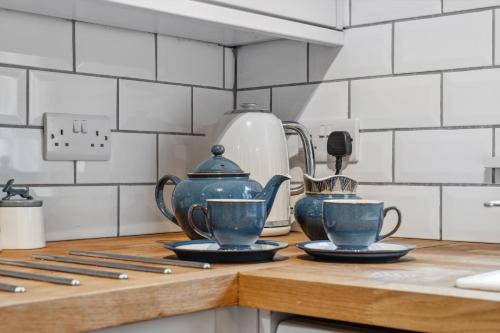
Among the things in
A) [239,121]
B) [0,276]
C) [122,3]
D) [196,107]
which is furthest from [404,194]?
[0,276]

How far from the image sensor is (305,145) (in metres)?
1.60

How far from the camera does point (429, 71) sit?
1521mm

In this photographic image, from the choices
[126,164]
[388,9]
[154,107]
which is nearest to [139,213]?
[126,164]

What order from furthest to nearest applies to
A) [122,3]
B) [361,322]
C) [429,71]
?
[429,71]
[122,3]
[361,322]

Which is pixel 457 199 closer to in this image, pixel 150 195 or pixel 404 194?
pixel 404 194

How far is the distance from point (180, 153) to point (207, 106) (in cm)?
14

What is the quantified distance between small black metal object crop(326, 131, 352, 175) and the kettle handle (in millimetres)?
45

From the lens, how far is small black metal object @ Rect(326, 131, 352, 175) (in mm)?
1550

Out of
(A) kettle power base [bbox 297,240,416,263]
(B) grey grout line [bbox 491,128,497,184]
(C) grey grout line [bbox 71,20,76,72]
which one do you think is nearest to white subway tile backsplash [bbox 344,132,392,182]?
(B) grey grout line [bbox 491,128,497,184]

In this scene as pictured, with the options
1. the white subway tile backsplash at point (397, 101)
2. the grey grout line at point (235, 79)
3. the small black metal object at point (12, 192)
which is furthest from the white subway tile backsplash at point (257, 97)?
the small black metal object at point (12, 192)

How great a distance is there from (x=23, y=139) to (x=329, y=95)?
656mm

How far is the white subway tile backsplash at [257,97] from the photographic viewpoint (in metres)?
1.80

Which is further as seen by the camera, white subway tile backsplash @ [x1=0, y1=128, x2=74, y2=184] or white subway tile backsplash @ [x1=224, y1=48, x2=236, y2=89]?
white subway tile backsplash @ [x1=224, y1=48, x2=236, y2=89]

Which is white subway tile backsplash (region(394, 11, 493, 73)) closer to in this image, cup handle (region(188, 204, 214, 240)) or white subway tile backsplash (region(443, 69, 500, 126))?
white subway tile backsplash (region(443, 69, 500, 126))
